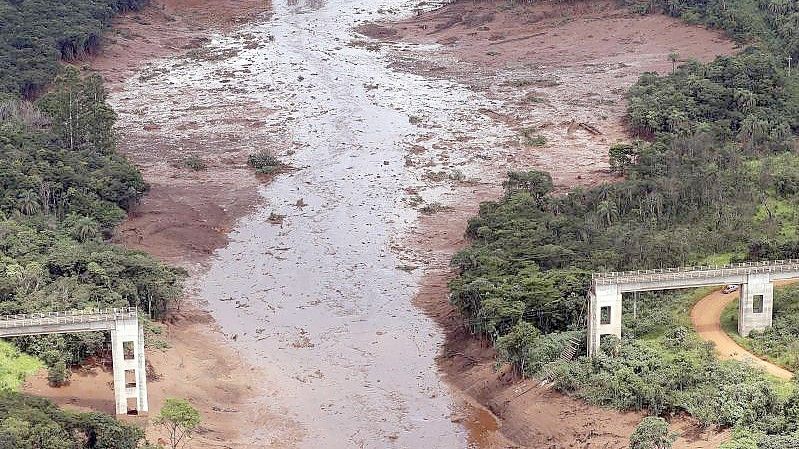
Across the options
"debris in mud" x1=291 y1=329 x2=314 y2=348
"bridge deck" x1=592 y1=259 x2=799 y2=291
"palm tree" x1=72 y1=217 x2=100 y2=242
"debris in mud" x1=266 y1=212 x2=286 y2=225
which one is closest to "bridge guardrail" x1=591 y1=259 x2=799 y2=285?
"bridge deck" x1=592 y1=259 x2=799 y2=291

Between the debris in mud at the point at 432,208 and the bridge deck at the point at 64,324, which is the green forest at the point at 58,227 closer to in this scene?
the bridge deck at the point at 64,324

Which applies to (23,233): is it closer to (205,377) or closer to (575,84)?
(205,377)

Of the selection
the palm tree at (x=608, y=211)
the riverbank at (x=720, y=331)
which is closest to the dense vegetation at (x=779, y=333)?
the riverbank at (x=720, y=331)

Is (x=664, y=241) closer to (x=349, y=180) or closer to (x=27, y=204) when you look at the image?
(x=349, y=180)

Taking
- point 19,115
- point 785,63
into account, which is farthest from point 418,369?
point 785,63

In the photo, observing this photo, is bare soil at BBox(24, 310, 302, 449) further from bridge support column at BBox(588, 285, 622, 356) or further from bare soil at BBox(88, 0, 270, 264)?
bare soil at BBox(88, 0, 270, 264)

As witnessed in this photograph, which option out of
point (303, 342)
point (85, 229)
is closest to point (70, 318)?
point (303, 342)
